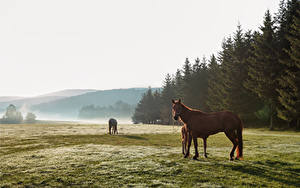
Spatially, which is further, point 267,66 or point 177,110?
point 267,66

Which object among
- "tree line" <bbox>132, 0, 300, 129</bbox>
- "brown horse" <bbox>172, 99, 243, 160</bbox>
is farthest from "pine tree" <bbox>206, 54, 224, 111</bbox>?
"brown horse" <bbox>172, 99, 243, 160</bbox>

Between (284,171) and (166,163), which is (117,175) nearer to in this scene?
(166,163)

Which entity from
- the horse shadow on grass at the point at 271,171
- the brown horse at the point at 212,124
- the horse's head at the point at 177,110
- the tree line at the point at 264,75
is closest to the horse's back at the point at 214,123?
the brown horse at the point at 212,124

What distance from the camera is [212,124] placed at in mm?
9266

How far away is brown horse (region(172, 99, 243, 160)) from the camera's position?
9.10m

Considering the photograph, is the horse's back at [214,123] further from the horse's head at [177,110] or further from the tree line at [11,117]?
the tree line at [11,117]

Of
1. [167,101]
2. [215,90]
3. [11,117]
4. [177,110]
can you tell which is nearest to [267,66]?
[215,90]

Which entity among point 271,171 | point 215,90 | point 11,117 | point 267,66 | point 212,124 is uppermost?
point 267,66

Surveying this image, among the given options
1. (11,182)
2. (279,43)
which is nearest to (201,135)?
(11,182)

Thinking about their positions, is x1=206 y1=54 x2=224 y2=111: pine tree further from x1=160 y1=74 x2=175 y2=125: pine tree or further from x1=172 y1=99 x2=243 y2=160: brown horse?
x1=172 y1=99 x2=243 y2=160: brown horse

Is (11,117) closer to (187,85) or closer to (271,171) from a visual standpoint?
(187,85)

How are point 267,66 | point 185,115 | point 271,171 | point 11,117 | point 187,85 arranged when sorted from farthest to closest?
point 11,117 < point 187,85 < point 267,66 < point 185,115 < point 271,171

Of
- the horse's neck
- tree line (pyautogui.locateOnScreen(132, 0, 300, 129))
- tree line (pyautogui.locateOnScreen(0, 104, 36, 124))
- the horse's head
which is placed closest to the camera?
the horse's head

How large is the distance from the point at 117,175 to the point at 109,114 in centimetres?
19191
